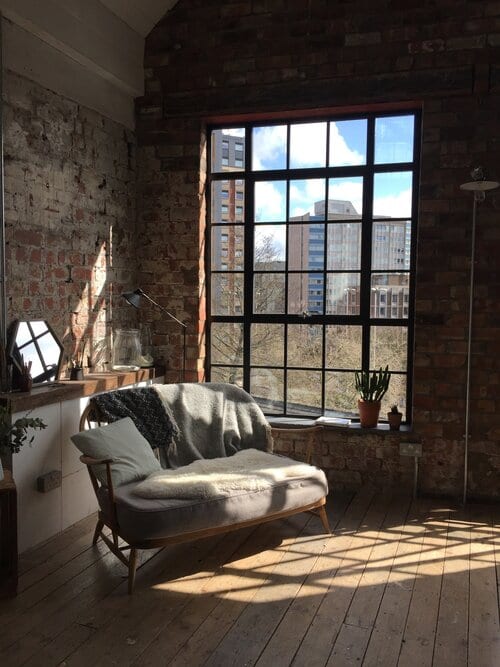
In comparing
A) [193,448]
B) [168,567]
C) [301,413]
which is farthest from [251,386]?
[168,567]

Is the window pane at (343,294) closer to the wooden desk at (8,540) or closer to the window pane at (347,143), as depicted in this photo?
the window pane at (347,143)

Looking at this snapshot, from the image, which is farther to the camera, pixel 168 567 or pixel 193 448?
pixel 193 448

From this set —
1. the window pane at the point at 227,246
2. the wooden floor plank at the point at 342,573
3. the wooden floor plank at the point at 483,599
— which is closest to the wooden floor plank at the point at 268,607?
the wooden floor plank at the point at 342,573

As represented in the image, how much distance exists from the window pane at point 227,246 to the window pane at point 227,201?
0.08 metres

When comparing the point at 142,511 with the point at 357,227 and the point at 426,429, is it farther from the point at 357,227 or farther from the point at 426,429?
the point at 357,227

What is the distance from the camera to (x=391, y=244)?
486cm

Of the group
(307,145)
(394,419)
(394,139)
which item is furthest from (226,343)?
(394,139)

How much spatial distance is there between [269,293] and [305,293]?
1.02 ft

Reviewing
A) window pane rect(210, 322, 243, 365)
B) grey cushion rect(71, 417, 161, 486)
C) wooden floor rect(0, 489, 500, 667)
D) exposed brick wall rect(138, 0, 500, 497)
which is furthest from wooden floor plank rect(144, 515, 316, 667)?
window pane rect(210, 322, 243, 365)

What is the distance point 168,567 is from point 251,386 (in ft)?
6.75

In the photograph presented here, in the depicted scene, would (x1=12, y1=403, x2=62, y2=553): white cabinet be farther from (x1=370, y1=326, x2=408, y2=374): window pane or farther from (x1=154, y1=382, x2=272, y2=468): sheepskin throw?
(x1=370, y1=326, x2=408, y2=374): window pane

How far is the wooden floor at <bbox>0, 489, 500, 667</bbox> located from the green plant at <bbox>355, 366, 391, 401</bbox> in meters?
1.01

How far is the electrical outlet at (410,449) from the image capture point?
4.62 metres

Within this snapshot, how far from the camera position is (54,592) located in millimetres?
3176
